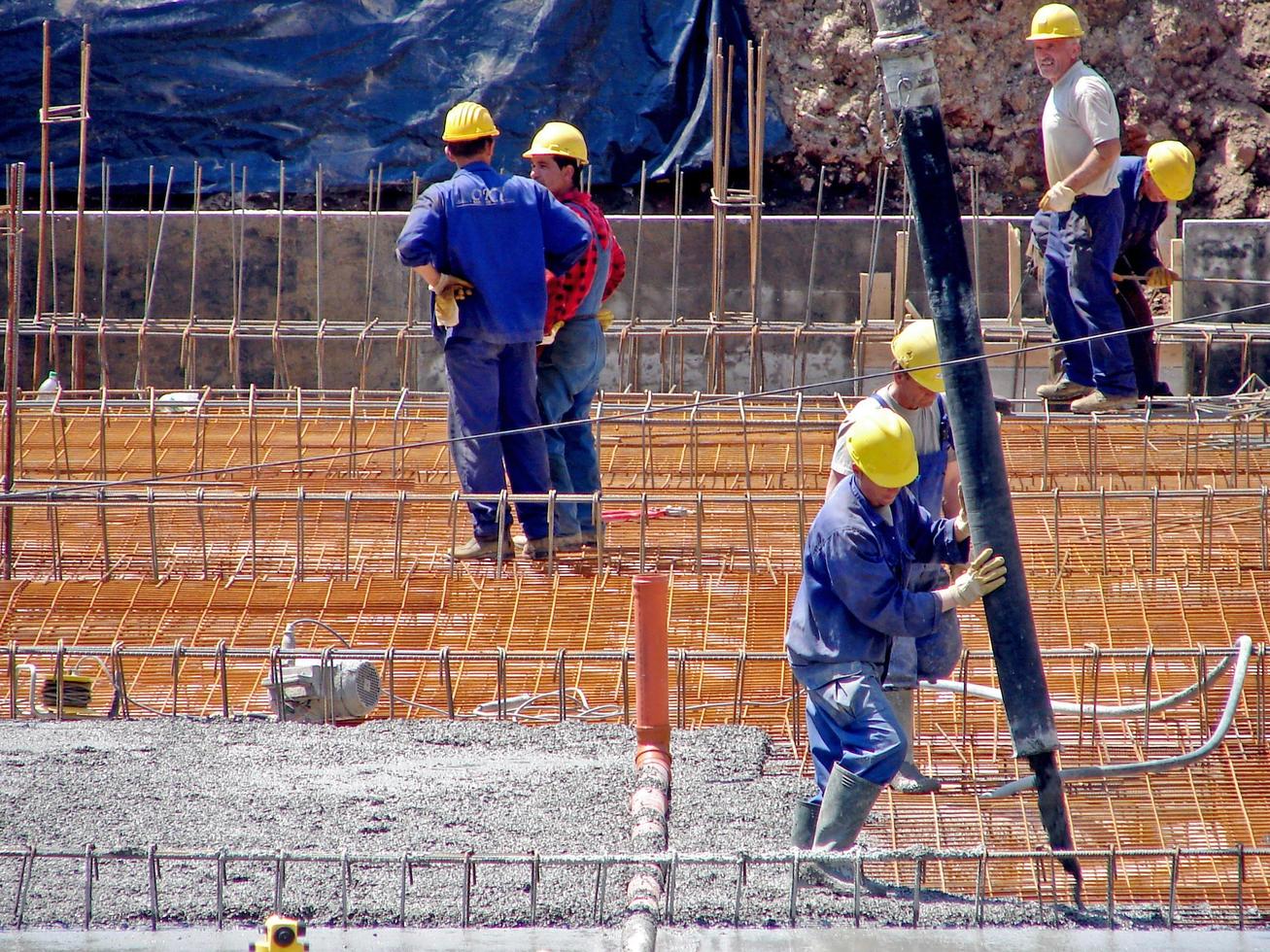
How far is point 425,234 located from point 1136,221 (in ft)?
12.0

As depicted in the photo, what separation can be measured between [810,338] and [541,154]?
4.16 metres

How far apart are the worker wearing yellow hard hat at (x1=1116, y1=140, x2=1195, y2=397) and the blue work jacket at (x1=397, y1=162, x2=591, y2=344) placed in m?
2.94

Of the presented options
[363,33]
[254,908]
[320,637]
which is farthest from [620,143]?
[254,908]

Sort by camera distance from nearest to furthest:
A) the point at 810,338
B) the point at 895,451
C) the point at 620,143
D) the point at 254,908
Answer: the point at 254,908 < the point at 895,451 < the point at 810,338 < the point at 620,143

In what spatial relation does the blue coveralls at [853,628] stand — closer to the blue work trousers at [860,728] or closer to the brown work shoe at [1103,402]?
the blue work trousers at [860,728]

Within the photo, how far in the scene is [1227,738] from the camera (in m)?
4.88

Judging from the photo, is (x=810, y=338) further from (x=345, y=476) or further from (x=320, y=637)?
(x=320, y=637)

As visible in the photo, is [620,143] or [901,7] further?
[620,143]

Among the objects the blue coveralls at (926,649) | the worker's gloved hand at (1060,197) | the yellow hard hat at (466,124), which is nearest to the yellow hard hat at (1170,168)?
the worker's gloved hand at (1060,197)

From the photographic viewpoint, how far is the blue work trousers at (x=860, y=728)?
Answer: 397cm

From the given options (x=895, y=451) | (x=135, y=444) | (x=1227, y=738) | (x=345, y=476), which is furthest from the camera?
(x=135, y=444)

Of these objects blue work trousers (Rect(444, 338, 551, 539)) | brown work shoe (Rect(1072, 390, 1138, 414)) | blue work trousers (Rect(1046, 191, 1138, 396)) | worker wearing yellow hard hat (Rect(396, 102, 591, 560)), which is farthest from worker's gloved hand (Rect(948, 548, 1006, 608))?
brown work shoe (Rect(1072, 390, 1138, 414))

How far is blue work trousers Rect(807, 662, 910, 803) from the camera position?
397 centimetres

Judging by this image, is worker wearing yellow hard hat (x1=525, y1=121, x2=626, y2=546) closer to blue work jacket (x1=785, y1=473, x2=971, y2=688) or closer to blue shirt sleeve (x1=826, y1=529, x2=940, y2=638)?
blue work jacket (x1=785, y1=473, x2=971, y2=688)
